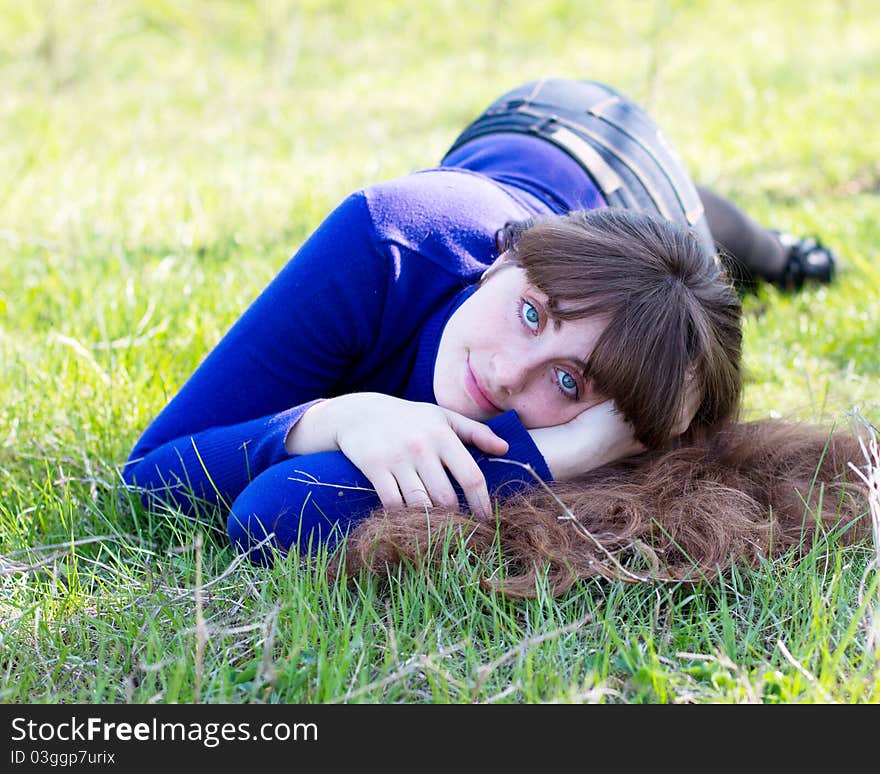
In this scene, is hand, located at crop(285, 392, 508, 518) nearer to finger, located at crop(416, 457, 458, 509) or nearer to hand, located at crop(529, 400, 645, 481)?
finger, located at crop(416, 457, 458, 509)

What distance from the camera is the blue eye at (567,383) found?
1922 mm

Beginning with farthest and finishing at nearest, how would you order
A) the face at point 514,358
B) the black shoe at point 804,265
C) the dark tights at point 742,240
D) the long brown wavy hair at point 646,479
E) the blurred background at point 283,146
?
the black shoe at point 804,265
the dark tights at point 742,240
the blurred background at point 283,146
the face at point 514,358
the long brown wavy hair at point 646,479

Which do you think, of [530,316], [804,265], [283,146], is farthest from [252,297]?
[283,146]

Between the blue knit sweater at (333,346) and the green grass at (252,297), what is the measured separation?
0.44 feet

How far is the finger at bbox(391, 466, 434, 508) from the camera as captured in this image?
1807 mm

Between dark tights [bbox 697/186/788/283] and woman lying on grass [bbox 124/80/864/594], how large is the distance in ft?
4.04

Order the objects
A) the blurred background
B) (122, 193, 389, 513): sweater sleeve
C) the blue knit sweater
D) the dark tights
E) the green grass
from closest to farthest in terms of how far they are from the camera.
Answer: the green grass < the blue knit sweater < (122, 193, 389, 513): sweater sleeve < the blurred background < the dark tights

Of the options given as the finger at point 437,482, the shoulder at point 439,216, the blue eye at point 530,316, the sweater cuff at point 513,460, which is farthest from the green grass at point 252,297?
the shoulder at point 439,216

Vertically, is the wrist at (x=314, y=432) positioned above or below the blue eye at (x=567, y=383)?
below

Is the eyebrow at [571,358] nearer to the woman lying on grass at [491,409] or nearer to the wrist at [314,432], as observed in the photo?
the woman lying on grass at [491,409]

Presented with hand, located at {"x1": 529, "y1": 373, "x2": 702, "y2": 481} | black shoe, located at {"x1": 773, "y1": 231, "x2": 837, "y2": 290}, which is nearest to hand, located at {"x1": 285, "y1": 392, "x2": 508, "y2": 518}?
hand, located at {"x1": 529, "y1": 373, "x2": 702, "y2": 481}

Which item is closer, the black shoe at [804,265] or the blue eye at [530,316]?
the blue eye at [530,316]

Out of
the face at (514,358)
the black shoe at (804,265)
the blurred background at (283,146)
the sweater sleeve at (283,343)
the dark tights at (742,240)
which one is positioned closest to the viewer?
the face at (514,358)
